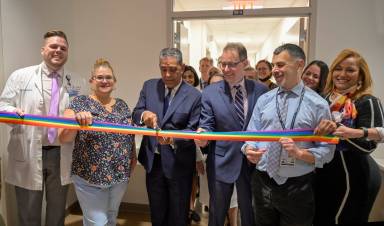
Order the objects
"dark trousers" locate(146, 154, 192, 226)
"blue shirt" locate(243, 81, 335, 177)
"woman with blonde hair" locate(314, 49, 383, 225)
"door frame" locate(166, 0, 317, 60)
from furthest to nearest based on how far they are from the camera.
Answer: "door frame" locate(166, 0, 317, 60)
"dark trousers" locate(146, 154, 192, 226)
"woman with blonde hair" locate(314, 49, 383, 225)
"blue shirt" locate(243, 81, 335, 177)

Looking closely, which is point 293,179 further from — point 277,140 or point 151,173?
point 151,173

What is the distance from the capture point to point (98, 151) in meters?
1.92

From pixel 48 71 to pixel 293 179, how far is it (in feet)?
6.59

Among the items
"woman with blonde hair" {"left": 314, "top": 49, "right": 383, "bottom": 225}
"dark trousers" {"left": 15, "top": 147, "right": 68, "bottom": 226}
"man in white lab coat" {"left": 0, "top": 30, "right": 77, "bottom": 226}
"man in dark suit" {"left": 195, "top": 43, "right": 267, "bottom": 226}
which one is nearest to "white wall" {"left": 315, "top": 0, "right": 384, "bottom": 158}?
"woman with blonde hair" {"left": 314, "top": 49, "right": 383, "bottom": 225}

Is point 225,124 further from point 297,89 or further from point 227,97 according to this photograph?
point 297,89

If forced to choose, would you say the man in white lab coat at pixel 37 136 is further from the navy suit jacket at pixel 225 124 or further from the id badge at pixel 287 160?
the id badge at pixel 287 160

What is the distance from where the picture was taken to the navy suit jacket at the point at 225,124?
6.45ft

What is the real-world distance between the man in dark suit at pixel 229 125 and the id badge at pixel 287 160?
1.26 feet

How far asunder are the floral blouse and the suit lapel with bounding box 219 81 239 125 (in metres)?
0.73

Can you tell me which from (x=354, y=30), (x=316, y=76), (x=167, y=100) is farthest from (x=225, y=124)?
(x=354, y=30)

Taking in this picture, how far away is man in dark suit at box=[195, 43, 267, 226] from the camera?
1957 millimetres

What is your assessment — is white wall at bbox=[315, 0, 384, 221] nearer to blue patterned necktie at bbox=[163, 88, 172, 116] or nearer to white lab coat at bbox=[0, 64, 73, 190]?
blue patterned necktie at bbox=[163, 88, 172, 116]

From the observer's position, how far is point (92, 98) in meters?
1.96

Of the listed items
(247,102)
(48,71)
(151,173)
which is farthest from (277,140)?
(48,71)
